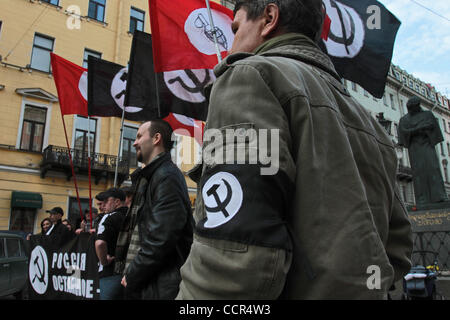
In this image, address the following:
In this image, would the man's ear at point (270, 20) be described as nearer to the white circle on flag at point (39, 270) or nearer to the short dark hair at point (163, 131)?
the short dark hair at point (163, 131)

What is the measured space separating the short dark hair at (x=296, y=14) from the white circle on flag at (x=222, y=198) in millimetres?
731

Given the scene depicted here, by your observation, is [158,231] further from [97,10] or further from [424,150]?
[97,10]

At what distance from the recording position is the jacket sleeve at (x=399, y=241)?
4.34ft

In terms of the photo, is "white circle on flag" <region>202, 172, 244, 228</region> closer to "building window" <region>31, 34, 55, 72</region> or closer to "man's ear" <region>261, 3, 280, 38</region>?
"man's ear" <region>261, 3, 280, 38</region>

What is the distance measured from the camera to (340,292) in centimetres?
84

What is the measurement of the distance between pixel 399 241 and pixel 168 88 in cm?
434

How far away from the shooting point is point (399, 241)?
4.45 feet

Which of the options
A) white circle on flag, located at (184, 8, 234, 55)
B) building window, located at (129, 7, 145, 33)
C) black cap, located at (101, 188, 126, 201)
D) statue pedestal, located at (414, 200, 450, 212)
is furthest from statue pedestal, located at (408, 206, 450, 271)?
building window, located at (129, 7, 145, 33)

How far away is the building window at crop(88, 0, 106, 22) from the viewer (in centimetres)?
1922

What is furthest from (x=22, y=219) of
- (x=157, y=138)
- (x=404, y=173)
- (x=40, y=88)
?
(x=404, y=173)

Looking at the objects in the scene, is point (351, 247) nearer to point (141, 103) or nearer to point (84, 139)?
point (141, 103)

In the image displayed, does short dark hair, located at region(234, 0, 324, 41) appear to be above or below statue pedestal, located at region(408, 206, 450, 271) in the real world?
above

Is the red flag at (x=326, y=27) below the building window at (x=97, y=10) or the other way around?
below

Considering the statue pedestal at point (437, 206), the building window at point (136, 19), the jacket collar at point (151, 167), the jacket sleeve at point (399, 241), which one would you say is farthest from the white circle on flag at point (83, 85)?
the building window at point (136, 19)
